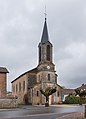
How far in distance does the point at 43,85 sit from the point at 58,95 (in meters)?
5.85

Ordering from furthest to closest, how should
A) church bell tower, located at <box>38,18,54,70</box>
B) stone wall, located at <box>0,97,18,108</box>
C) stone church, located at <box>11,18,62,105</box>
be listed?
church bell tower, located at <box>38,18,54,70</box> → stone church, located at <box>11,18,62,105</box> → stone wall, located at <box>0,97,18,108</box>

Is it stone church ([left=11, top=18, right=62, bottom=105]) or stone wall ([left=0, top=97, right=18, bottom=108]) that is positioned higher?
stone church ([left=11, top=18, right=62, bottom=105])

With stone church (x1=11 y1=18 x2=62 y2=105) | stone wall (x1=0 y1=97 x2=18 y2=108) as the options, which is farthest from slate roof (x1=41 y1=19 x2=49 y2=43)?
stone wall (x1=0 y1=97 x2=18 y2=108)

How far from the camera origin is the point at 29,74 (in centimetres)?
7781

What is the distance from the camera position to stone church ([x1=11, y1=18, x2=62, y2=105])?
240 ft

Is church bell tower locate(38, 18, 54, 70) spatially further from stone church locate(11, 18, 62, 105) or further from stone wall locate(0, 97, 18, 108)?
stone wall locate(0, 97, 18, 108)

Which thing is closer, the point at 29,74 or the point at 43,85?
the point at 43,85

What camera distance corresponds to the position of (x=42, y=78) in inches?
2869

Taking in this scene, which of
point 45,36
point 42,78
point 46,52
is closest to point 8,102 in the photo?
point 42,78

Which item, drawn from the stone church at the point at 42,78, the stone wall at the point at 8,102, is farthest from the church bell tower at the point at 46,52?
the stone wall at the point at 8,102

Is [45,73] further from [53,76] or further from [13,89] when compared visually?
[13,89]

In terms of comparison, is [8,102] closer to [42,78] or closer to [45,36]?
[42,78]

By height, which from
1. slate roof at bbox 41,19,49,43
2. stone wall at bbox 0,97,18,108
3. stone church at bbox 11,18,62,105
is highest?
slate roof at bbox 41,19,49,43

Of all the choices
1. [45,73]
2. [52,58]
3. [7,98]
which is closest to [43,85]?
[45,73]
